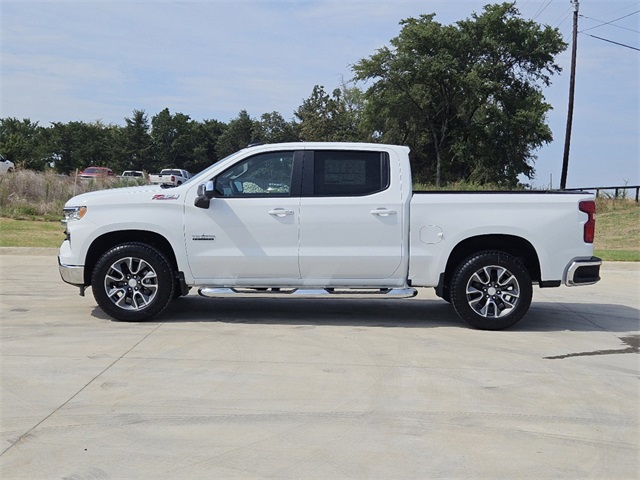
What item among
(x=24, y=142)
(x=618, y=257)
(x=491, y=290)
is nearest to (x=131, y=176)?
(x=618, y=257)

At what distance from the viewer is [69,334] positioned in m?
7.44

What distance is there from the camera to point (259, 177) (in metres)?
8.18

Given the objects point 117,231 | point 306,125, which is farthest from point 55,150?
point 117,231

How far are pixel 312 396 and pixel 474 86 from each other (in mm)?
49236

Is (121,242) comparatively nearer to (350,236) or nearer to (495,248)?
(350,236)

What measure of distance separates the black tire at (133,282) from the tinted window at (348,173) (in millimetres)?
1968

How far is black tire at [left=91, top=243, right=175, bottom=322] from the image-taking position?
7.96m

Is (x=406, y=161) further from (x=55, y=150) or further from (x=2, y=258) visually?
(x=55, y=150)

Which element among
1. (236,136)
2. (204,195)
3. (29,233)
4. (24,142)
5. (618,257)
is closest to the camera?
(204,195)

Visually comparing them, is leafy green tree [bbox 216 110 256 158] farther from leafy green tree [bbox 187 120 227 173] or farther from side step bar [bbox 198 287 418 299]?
side step bar [bbox 198 287 418 299]

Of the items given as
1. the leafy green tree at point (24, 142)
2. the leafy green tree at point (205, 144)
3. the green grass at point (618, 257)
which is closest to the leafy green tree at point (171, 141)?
the leafy green tree at point (205, 144)

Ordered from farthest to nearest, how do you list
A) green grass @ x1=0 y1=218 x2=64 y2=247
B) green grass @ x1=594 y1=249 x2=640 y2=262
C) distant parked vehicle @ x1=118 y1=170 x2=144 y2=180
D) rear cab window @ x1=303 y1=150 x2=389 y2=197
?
distant parked vehicle @ x1=118 y1=170 x2=144 y2=180, green grass @ x1=0 y1=218 x2=64 y2=247, green grass @ x1=594 y1=249 x2=640 y2=262, rear cab window @ x1=303 y1=150 x2=389 y2=197

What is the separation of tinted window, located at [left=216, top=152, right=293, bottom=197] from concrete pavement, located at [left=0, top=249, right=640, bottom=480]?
5.03ft

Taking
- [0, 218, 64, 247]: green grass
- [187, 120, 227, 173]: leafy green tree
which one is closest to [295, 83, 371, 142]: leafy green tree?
[187, 120, 227, 173]: leafy green tree
